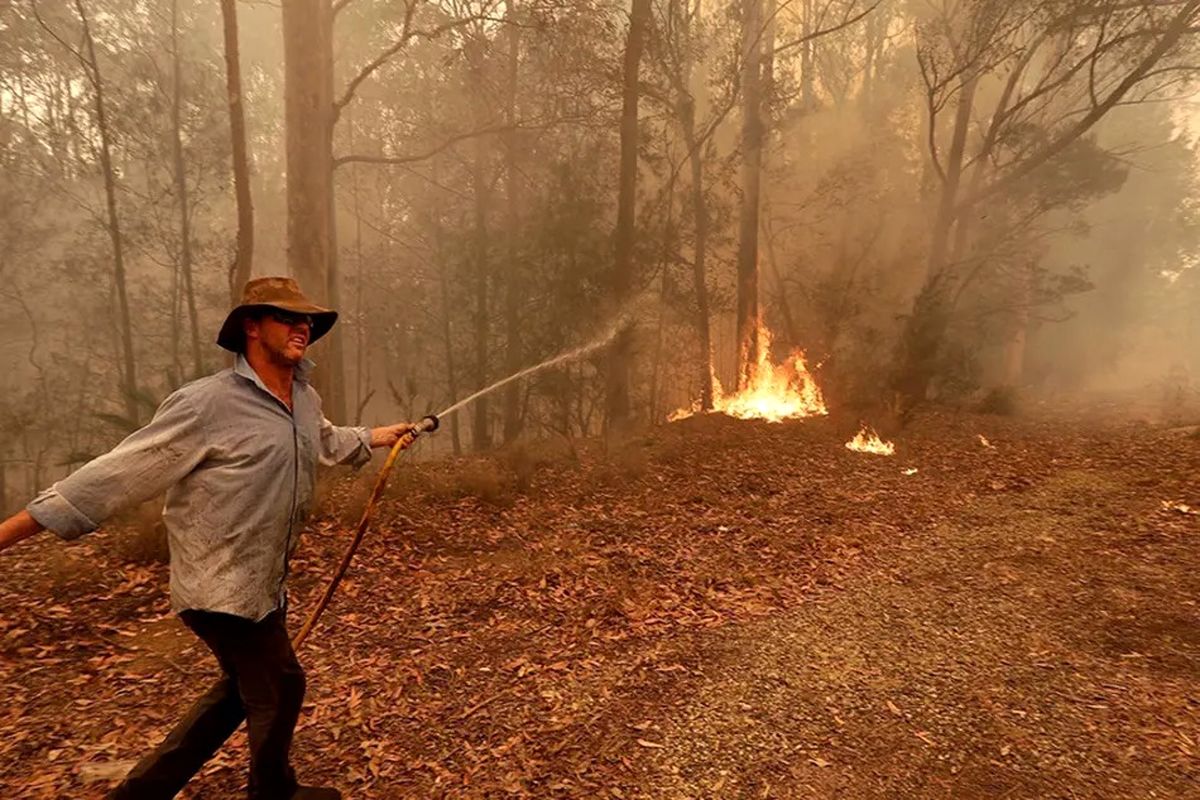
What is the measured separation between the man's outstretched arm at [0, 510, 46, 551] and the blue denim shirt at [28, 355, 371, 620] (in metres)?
0.15

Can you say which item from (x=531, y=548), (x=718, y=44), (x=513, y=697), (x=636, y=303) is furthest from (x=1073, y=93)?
(x=513, y=697)

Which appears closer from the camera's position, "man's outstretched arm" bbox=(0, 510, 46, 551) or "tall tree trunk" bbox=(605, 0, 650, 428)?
"man's outstretched arm" bbox=(0, 510, 46, 551)

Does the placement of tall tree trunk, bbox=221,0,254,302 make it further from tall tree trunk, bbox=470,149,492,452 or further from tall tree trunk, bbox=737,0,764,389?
tall tree trunk, bbox=737,0,764,389

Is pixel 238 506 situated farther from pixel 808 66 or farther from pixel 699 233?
pixel 808 66

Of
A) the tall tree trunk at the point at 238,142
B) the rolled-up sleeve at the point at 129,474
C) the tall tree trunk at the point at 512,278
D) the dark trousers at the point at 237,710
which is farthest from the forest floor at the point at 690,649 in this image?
the tall tree trunk at the point at 512,278

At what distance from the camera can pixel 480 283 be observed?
18141 mm

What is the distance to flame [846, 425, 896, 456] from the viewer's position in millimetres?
10566

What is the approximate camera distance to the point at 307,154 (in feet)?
28.9

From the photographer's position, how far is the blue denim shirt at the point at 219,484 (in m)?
2.29

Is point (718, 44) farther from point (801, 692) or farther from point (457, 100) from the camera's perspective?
point (801, 692)

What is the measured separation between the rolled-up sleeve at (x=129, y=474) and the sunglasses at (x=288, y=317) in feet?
1.60

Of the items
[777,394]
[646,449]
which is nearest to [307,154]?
[646,449]

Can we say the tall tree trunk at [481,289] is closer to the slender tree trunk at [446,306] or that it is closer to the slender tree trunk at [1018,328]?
the slender tree trunk at [446,306]

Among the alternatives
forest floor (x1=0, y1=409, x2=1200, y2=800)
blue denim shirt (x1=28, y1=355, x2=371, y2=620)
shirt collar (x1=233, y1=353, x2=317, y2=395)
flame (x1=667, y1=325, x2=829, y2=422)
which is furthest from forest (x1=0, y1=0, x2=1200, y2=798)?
shirt collar (x1=233, y1=353, x2=317, y2=395)
